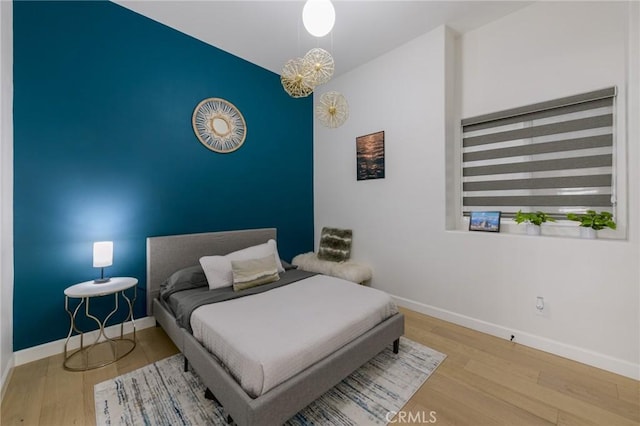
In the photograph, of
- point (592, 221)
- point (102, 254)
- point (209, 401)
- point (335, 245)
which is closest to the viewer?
point (209, 401)

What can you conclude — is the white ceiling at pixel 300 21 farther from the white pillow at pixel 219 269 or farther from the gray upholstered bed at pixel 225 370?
the white pillow at pixel 219 269

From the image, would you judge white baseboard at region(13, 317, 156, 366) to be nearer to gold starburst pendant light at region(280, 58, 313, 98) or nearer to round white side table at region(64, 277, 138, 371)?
round white side table at region(64, 277, 138, 371)

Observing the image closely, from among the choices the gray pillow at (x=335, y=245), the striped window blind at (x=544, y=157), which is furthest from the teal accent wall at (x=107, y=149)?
the striped window blind at (x=544, y=157)

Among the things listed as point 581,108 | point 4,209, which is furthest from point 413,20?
point 4,209

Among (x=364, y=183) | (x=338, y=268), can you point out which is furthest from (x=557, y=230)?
(x=338, y=268)

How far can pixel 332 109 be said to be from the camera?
2.60 m

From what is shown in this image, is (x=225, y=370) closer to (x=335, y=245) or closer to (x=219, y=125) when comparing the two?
(x=335, y=245)

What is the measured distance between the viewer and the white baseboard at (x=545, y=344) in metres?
1.99

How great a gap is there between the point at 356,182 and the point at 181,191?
236 centimetres

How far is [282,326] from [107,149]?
8.09 ft

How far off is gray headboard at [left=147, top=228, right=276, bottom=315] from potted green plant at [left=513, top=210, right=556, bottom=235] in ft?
10.2

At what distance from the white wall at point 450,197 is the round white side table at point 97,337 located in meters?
2.85

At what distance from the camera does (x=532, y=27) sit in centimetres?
255

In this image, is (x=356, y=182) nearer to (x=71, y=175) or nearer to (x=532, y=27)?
(x=532, y=27)
